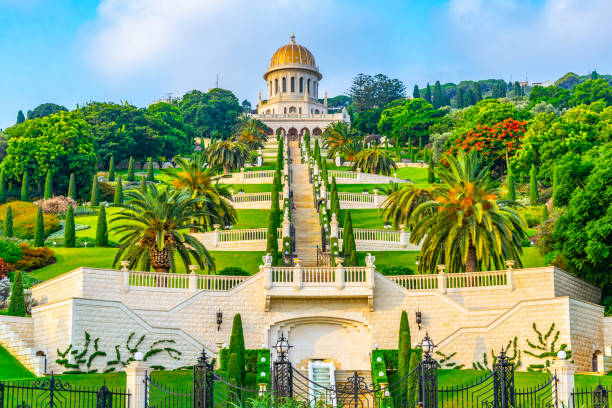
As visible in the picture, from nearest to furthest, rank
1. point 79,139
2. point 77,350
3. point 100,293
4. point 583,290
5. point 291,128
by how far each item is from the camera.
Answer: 1. point 77,350
2. point 100,293
3. point 583,290
4. point 79,139
5. point 291,128

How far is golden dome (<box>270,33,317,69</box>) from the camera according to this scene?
134m

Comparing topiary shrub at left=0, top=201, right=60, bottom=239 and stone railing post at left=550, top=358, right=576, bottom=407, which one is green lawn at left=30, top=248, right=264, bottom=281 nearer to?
topiary shrub at left=0, top=201, right=60, bottom=239

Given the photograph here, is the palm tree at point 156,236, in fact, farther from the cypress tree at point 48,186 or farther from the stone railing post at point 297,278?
the cypress tree at point 48,186

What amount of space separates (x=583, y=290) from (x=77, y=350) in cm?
2148

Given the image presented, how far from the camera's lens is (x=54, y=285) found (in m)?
35.9

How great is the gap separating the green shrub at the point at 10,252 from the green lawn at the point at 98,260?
1310mm

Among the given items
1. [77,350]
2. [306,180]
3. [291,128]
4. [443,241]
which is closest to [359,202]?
[306,180]

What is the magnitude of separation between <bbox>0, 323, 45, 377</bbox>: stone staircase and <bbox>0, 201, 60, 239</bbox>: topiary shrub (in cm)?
2473

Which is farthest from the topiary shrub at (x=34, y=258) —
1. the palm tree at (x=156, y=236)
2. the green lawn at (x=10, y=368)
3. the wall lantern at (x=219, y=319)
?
the wall lantern at (x=219, y=319)

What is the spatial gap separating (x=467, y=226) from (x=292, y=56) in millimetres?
99355

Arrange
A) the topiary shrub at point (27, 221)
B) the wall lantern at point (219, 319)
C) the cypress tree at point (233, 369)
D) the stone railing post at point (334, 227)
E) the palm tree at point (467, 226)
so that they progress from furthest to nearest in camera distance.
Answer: the topiary shrub at point (27, 221)
the stone railing post at point (334, 227)
the palm tree at point (467, 226)
the wall lantern at point (219, 319)
the cypress tree at point (233, 369)

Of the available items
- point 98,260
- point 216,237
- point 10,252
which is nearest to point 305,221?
point 216,237

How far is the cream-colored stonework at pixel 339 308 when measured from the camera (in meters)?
34.1

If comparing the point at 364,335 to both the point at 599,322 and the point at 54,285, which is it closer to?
the point at 599,322
